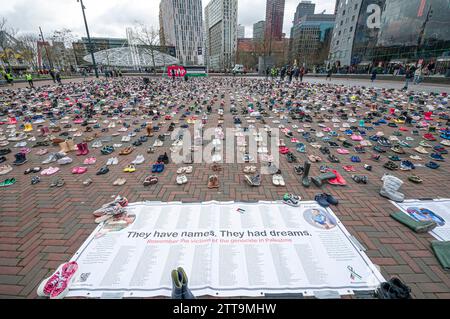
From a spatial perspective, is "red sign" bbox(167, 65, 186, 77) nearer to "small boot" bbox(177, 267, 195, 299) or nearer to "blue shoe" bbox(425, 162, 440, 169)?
"blue shoe" bbox(425, 162, 440, 169)

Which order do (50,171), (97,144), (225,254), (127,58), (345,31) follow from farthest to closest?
(127,58) → (345,31) → (97,144) → (50,171) → (225,254)

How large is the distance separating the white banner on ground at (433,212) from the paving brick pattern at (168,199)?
0.56ft

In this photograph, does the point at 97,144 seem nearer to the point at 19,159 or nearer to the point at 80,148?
the point at 80,148

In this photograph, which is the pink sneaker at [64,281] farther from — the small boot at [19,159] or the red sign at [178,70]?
the red sign at [178,70]

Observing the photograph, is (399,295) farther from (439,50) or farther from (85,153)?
(439,50)

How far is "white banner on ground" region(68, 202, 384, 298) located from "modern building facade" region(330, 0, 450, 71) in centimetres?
3684

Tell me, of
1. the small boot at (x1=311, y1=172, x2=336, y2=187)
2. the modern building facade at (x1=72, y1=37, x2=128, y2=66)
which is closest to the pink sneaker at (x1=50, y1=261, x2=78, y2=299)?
the small boot at (x1=311, y1=172, x2=336, y2=187)

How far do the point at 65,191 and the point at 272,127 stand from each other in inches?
240

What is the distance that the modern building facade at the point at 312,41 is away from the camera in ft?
206

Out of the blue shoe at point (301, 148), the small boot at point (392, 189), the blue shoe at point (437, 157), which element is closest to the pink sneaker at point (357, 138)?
the blue shoe at point (437, 157)

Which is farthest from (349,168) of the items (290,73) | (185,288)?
(290,73)

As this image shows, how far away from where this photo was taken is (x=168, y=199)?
11.2 ft

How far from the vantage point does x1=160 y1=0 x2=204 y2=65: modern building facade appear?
97188 mm

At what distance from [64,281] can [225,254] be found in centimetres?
172
